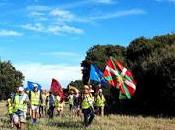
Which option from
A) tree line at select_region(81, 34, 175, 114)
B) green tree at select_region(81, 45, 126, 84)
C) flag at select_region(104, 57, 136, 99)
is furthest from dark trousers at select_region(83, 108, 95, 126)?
green tree at select_region(81, 45, 126, 84)

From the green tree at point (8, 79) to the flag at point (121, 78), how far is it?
66488mm

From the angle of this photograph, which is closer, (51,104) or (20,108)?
(20,108)

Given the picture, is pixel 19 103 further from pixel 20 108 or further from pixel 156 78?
pixel 156 78

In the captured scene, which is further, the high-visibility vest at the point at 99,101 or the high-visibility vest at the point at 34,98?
the high-visibility vest at the point at 99,101

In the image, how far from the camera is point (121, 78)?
27.9 metres

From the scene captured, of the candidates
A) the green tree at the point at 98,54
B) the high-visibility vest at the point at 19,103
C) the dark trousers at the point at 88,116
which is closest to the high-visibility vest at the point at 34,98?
the dark trousers at the point at 88,116

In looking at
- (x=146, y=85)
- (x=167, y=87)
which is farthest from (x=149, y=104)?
(x=167, y=87)

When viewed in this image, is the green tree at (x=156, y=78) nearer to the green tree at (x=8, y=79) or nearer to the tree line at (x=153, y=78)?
the tree line at (x=153, y=78)

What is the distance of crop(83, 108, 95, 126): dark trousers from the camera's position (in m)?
26.1

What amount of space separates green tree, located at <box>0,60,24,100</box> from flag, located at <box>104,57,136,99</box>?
66.5m

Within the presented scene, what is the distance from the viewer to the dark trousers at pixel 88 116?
26.1 meters

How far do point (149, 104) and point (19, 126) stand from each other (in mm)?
22454

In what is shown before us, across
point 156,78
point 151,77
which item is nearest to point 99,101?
point 156,78

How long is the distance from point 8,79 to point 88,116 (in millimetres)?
71617
